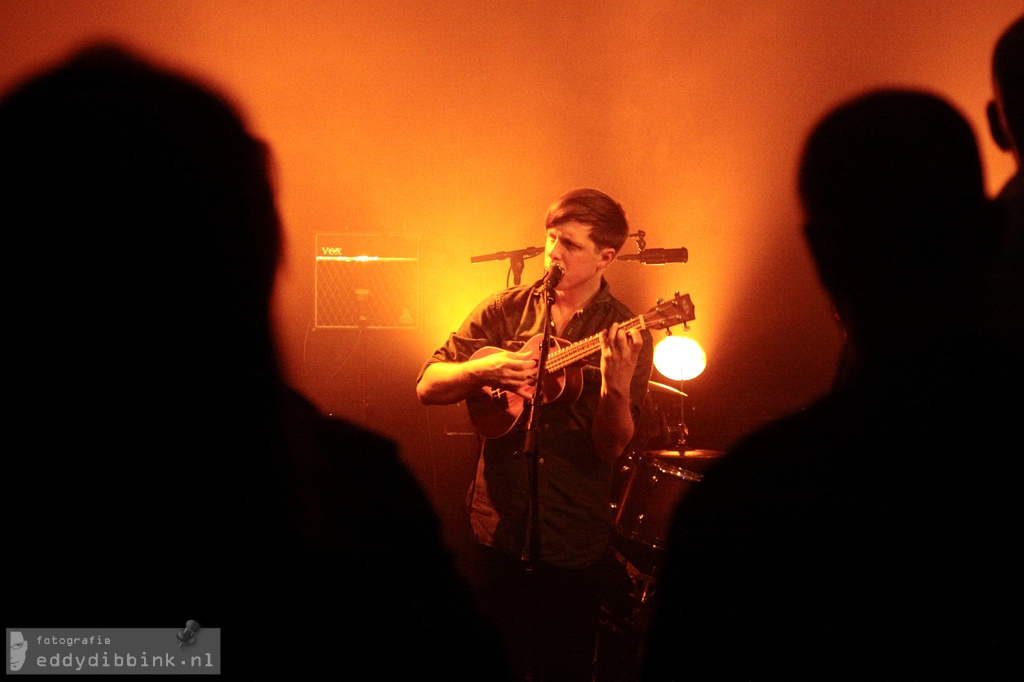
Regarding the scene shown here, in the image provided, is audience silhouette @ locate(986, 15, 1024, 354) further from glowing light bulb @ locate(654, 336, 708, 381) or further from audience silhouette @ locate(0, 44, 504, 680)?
glowing light bulb @ locate(654, 336, 708, 381)

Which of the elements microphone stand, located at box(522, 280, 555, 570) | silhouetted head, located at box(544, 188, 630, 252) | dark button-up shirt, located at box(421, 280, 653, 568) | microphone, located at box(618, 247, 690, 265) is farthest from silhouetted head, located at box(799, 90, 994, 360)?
microphone, located at box(618, 247, 690, 265)

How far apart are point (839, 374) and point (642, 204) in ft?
13.0

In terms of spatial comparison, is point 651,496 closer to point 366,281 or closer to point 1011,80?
point 366,281

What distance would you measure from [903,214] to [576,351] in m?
2.13

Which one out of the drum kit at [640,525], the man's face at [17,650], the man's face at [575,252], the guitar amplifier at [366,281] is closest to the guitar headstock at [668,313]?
the man's face at [575,252]

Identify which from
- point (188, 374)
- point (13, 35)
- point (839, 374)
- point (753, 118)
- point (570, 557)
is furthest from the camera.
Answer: point (753, 118)

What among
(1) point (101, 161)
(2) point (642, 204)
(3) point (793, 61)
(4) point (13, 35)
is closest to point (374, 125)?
(2) point (642, 204)

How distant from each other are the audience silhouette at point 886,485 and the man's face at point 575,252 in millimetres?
2192

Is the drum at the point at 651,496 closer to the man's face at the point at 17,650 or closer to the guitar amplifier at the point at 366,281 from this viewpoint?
the guitar amplifier at the point at 366,281

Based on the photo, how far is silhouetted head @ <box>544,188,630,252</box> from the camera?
299 centimetres

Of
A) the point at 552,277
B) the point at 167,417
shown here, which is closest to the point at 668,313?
the point at 552,277

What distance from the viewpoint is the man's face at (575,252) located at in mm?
2982

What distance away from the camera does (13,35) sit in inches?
170

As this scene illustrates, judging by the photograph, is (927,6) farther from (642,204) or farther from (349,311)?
(349,311)
